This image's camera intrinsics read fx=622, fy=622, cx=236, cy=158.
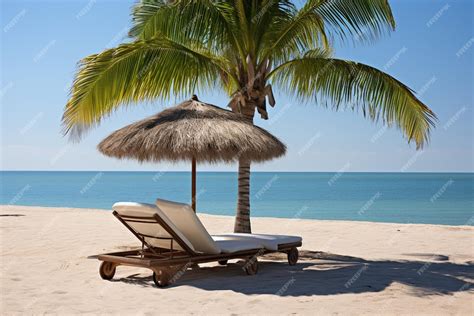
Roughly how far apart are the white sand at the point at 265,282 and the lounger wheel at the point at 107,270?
0.25ft

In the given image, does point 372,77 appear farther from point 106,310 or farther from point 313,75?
point 106,310

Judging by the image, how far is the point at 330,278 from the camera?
22.9 feet

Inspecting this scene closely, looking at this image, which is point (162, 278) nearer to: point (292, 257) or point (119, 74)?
point (292, 257)

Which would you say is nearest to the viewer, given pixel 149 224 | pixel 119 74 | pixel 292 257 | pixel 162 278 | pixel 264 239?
pixel 162 278

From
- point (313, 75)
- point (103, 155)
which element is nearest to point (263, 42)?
point (313, 75)

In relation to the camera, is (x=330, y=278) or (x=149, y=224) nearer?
(x=149, y=224)

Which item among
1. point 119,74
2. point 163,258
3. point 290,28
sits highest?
point 290,28

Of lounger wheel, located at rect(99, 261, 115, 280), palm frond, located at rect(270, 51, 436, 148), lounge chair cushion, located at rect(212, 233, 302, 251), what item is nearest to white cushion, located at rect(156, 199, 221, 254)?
lounge chair cushion, located at rect(212, 233, 302, 251)

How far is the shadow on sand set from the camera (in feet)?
20.8

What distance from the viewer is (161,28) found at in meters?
9.19

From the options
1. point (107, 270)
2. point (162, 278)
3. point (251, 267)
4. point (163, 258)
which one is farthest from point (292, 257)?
point (107, 270)

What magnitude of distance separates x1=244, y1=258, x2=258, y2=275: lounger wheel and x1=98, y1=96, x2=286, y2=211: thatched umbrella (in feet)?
4.14

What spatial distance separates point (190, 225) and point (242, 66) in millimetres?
3269

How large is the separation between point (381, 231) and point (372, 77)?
522 centimetres
